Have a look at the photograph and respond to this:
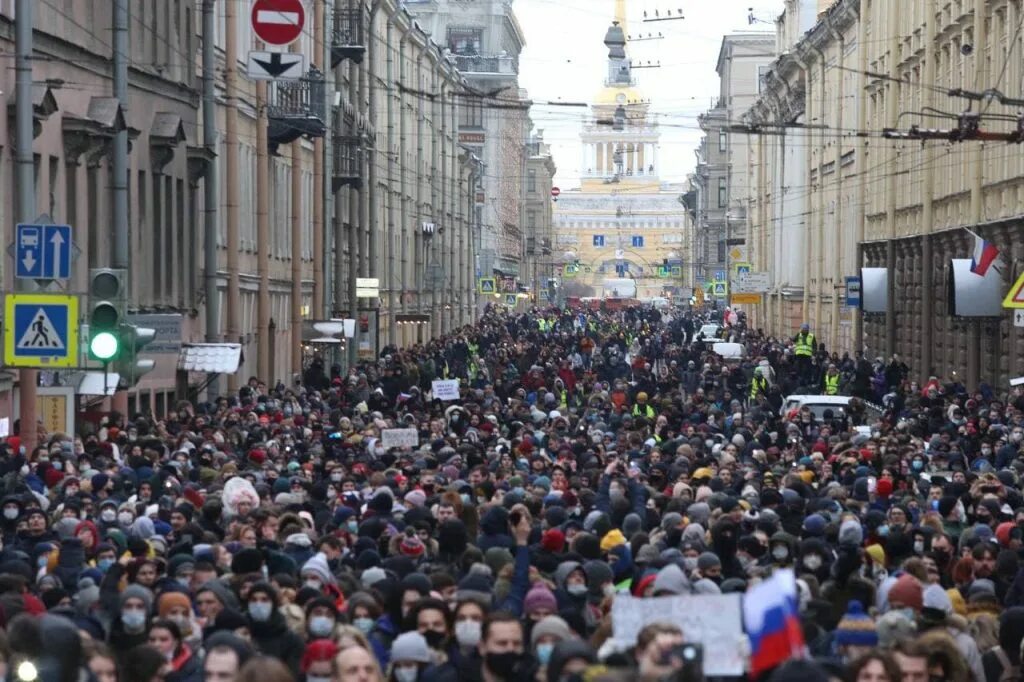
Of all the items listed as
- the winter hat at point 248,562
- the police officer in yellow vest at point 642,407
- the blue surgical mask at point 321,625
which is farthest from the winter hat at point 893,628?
the police officer in yellow vest at point 642,407

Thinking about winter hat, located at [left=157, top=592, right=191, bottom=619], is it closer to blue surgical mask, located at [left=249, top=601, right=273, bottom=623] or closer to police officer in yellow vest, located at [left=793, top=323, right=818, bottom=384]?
blue surgical mask, located at [left=249, top=601, right=273, bottom=623]

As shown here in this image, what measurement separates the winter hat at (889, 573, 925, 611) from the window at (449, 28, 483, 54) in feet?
424

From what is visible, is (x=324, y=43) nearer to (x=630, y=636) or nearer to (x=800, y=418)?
(x=800, y=418)

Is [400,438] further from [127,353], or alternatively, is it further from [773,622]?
[773,622]

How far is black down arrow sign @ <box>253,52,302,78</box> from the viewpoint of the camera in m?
29.0

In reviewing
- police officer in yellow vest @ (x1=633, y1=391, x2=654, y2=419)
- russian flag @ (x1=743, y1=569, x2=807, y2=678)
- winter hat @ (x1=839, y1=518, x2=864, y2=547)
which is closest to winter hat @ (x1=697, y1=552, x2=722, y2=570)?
winter hat @ (x1=839, y1=518, x2=864, y2=547)

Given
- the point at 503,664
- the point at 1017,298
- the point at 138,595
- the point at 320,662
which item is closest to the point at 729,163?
the point at 1017,298

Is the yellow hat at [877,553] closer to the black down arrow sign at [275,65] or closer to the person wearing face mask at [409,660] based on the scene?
the person wearing face mask at [409,660]

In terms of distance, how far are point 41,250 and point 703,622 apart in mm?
12744

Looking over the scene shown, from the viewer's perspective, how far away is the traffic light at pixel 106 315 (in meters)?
18.2

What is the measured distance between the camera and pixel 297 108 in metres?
45.5

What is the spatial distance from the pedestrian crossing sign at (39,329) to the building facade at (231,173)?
5604mm

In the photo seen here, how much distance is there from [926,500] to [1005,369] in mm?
18786

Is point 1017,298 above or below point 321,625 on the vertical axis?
above
